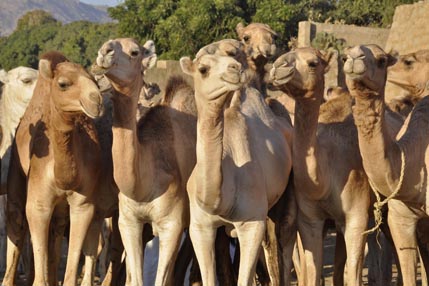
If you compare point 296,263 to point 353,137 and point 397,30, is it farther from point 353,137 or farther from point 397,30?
point 397,30

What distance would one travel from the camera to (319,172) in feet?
30.5

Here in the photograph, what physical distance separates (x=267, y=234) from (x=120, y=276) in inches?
56.8

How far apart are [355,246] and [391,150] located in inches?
33.8

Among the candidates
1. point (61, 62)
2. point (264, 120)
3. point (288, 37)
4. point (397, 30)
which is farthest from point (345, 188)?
point (288, 37)

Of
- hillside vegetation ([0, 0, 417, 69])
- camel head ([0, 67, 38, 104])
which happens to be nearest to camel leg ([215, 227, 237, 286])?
camel head ([0, 67, 38, 104])

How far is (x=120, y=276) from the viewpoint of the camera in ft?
35.8

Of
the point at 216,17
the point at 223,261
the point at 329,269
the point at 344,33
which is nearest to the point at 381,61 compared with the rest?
the point at 223,261

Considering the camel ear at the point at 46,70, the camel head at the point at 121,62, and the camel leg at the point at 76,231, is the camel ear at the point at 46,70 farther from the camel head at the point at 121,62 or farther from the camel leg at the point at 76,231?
the camel leg at the point at 76,231

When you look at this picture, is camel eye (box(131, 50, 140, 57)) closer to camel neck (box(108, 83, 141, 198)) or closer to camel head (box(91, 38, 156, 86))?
camel head (box(91, 38, 156, 86))

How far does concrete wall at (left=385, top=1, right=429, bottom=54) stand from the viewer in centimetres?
2339

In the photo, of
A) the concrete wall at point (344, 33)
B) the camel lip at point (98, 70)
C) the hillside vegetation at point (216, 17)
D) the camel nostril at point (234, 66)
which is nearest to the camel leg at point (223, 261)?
the camel lip at point (98, 70)

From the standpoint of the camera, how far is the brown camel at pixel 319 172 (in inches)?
354

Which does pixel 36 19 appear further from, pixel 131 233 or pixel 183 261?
pixel 131 233

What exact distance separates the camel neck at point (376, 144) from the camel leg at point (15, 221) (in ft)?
10.4
